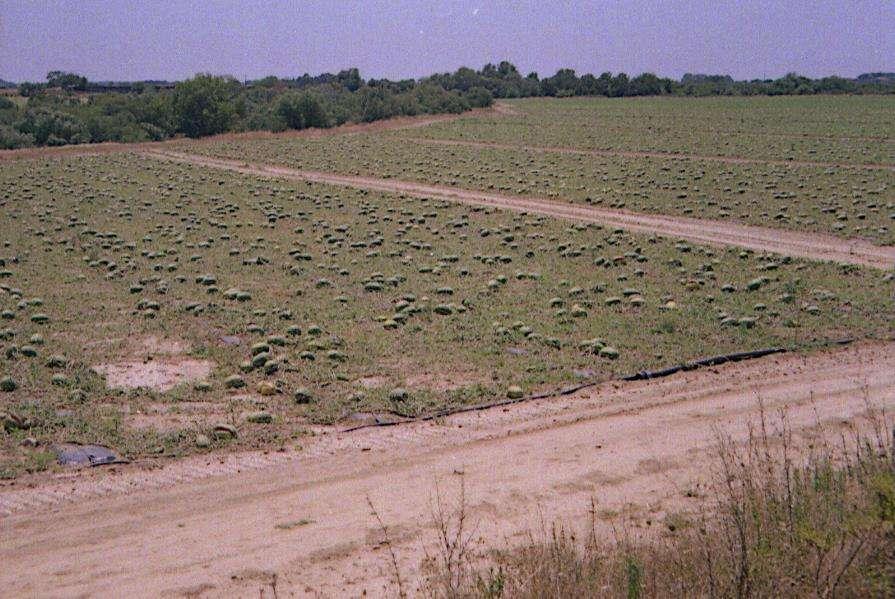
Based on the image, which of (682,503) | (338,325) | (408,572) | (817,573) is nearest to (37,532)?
(408,572)

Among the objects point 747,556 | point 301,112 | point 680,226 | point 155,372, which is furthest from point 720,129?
point 747,556

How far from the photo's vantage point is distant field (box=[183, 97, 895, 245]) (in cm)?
2894

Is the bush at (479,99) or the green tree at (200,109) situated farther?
the bush at (479,99)

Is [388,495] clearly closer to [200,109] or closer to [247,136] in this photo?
[247,136]

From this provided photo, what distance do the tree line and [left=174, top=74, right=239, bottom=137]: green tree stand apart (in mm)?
93

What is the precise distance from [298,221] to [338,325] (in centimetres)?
1336

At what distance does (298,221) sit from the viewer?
93.1ft

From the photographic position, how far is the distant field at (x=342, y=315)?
38.8ft

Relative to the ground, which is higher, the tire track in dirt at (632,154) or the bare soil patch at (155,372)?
the tire track in dirt at (632,154)

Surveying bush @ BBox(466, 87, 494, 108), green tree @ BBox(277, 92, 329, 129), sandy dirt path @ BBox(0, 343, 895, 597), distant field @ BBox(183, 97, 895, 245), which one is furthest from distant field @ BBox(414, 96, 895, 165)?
sandy dirt path @ BBox(0, 343, 895, 597)

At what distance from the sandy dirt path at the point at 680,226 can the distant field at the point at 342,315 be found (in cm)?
152

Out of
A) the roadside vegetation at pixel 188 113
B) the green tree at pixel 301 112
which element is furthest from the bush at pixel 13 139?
the green tree at pixel 301 112

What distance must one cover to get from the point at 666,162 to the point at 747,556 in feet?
130

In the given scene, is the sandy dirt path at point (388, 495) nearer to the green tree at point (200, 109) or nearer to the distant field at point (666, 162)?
the distant field at point (666, 162)
